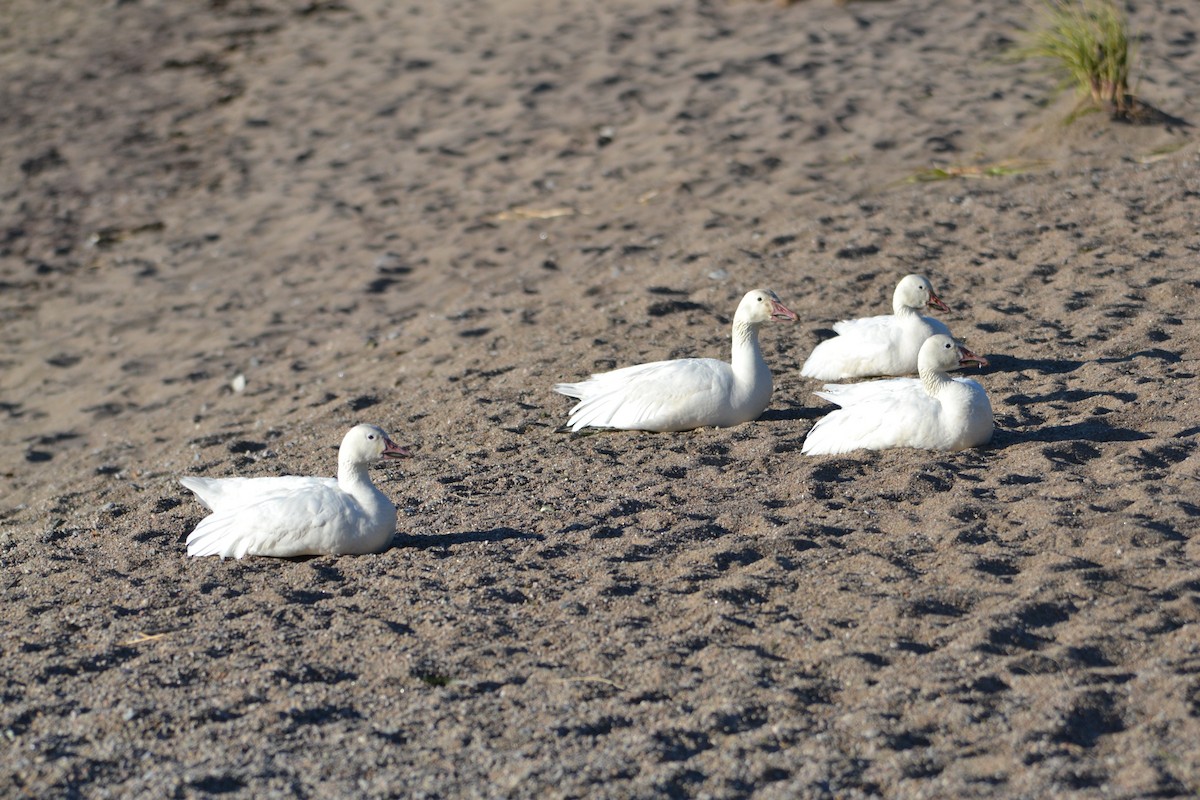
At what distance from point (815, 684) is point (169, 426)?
529 centimetres

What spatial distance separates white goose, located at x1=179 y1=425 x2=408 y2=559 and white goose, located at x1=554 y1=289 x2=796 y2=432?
4.88 feet

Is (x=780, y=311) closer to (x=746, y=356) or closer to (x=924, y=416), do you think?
(x=746, y=356)

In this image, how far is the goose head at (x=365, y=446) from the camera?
17.9 ft

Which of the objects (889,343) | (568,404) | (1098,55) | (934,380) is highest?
(1098,55)

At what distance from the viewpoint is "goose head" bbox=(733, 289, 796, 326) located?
6.77 metres

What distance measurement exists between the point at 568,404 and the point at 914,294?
6.15ft

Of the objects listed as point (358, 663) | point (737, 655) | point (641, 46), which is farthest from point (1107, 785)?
point (641, 46)

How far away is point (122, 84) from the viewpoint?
15188 millimetres

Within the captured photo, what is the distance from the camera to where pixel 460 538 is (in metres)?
5.59

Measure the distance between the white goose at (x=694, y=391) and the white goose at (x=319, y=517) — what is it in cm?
149

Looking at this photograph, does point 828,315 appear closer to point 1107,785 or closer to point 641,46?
point 1107,785

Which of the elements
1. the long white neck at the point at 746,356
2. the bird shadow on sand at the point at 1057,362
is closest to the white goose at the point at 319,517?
the long white neck at the point at 746,356

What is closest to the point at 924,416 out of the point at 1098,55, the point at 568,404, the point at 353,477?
the point at 568,404

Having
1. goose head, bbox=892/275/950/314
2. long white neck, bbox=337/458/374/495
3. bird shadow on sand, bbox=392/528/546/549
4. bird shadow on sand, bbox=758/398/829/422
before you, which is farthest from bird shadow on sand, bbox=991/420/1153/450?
long white neck, bbox=337/458/374/495
